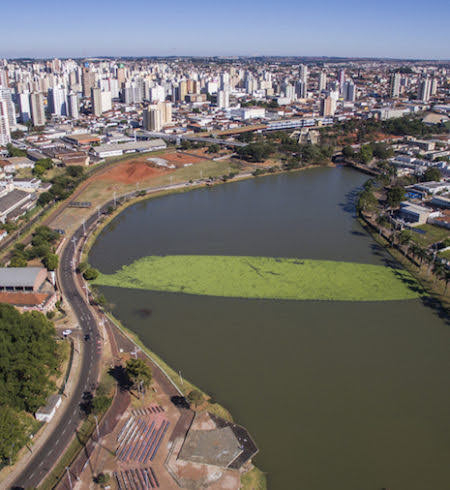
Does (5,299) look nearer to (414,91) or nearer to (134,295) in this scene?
(134,295)

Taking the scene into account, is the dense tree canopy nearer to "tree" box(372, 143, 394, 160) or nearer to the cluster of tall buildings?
"tree" box(372, 143, 394, 160)

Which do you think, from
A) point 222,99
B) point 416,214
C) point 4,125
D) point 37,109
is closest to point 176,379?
point 416,214

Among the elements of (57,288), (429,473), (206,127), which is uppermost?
(206,127)

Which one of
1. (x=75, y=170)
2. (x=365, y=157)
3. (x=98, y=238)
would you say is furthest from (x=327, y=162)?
(x=98, y=238)

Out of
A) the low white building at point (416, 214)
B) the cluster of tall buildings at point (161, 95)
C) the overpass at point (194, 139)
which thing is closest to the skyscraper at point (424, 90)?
the cluster of tall buildings at point (161, 95)

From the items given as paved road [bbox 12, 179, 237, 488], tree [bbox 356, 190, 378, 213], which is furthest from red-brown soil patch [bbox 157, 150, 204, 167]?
paved road [bbox 12, 179, 237, 488]

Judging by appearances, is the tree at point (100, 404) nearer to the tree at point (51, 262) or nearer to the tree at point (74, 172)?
the tree at point (51, 262)
